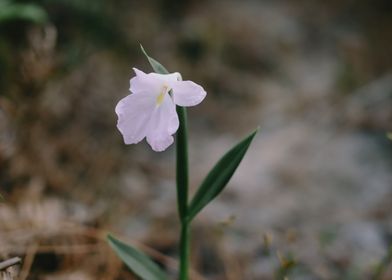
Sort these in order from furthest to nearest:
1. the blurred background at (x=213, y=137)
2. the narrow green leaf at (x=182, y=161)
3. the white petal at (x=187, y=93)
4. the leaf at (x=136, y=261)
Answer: the blurred background at (x=213, y=137), the leaf at (x=136, y=261), the narrow green leaf at (x=182, y=161), the white petal at (x=187, y=93)


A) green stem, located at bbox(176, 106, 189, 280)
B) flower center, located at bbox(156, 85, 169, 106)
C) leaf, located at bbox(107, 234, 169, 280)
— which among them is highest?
flower center, located at bbox(156, 85, 169, 106)

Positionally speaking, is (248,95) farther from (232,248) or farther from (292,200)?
(232,248)

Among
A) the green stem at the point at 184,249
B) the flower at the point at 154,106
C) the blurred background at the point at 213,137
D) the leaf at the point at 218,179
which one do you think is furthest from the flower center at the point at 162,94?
the blurred background at the point at 213,137

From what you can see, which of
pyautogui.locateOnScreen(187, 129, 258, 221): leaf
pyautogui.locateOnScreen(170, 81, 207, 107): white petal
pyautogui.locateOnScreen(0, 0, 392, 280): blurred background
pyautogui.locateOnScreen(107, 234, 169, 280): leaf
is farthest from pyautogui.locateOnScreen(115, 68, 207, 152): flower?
pyautogui.locateOnScreen(0, 0, 392, 280): blurred background

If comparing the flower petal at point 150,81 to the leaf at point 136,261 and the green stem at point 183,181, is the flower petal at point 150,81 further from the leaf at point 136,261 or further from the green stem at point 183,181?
the leaf at point 136,261

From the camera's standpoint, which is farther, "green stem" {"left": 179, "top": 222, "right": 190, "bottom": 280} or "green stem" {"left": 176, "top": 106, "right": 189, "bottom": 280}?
"green stem" {"left": 179, "top": 222, "right": 190, "bottom": 280}

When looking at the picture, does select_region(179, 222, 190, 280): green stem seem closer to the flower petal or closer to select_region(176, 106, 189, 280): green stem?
select_region(176, 106, 189, 280): green stem
